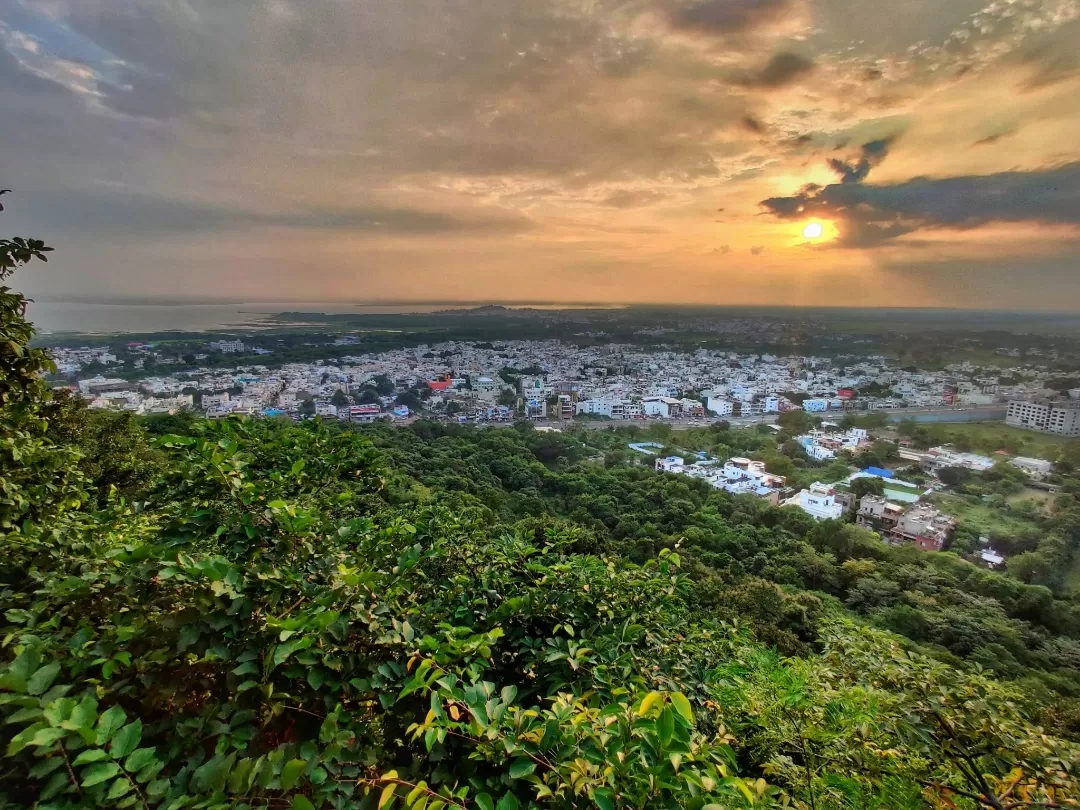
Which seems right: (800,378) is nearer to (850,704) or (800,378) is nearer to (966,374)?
(966,374)

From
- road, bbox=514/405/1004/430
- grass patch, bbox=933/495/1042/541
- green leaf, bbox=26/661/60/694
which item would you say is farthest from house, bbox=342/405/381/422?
green leaf, bbox=26/661/60/694

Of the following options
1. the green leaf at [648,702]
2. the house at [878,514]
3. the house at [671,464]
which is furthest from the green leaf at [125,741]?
the house at [671,464]

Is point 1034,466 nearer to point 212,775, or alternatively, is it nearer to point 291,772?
point 291,772

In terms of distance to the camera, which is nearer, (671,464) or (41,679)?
(41,679)

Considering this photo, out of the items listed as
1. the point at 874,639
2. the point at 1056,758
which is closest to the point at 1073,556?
the point at 874,639

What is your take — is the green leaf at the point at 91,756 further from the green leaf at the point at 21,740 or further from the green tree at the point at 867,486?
the green tree at the point at 867,486

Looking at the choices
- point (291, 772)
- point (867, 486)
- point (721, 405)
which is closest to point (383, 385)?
point (721, 405)
